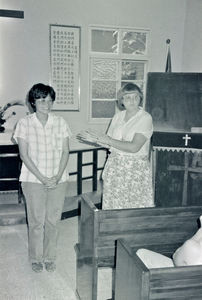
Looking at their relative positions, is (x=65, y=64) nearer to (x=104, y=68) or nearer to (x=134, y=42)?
(x=104, y=68)

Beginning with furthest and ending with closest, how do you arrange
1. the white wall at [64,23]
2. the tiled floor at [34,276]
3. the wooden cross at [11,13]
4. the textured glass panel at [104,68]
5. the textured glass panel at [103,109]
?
the textured glass panel at [103,109] < the textured glass panel at [104,68] < the white wall at [64,23] < the wooden cross at [11,13] < the tiled floor at [34,276]

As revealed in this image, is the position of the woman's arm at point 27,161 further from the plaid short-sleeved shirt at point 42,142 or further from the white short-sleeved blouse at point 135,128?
the white short-sleeved blouse at point 135,128

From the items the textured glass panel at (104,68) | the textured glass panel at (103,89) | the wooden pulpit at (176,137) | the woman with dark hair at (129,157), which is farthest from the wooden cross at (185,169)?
the textured glass panel at (104,68)

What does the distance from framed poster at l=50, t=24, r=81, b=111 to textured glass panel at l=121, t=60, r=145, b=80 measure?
0.80 metres

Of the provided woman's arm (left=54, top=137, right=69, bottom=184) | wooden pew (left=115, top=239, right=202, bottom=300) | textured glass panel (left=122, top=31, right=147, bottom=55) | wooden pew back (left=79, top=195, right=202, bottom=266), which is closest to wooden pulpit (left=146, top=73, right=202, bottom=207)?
woman's arm (left=54, top=137, right=69, bottom=184)

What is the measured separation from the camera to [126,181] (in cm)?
256

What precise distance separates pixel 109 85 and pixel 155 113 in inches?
66.3

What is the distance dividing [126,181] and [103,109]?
312 cm

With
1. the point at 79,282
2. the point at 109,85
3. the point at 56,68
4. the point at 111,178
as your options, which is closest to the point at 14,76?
the point at 56,68

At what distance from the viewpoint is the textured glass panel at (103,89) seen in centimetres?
546

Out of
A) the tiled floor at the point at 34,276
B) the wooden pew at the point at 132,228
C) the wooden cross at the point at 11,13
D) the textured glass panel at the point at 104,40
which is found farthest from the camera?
the textured glass panel at the point at 104,40

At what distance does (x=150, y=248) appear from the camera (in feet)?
6.40

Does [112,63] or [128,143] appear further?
[112,63]

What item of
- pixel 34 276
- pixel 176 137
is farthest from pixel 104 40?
pixel 34 276
